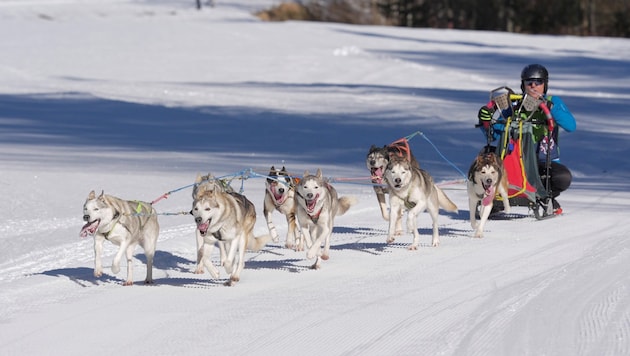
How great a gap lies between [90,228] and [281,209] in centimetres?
226

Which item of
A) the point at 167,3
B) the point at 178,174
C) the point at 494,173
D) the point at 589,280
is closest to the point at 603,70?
the point at 178,174

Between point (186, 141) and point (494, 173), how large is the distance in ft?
25.5

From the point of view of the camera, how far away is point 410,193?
8398 mm

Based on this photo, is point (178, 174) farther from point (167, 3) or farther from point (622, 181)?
point (167, 3)

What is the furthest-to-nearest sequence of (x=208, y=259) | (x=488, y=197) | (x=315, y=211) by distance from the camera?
1. (x=488, y=197)
2. (x=315, y=211)
3. (x=208, y=259)

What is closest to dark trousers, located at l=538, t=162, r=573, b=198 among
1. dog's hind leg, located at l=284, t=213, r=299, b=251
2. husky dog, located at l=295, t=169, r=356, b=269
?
dog's hind leg, located at l=284, t=213, r=299, b=251

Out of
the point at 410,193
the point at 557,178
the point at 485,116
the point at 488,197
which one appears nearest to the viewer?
the point at 410,193

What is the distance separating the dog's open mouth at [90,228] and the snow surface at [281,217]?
364mm

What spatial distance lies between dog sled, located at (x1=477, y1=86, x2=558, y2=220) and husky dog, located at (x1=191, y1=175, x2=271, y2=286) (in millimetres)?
3199

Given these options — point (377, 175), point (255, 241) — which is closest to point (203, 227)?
point (255, 241)

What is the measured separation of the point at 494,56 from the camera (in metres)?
33.1

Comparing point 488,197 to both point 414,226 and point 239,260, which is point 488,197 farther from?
point 239,260

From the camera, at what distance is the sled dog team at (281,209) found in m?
6.70

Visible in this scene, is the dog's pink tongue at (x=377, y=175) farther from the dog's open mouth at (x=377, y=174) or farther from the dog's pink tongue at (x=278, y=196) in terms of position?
the dog's pink tongue at (x=278, y=196)
